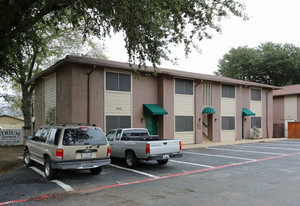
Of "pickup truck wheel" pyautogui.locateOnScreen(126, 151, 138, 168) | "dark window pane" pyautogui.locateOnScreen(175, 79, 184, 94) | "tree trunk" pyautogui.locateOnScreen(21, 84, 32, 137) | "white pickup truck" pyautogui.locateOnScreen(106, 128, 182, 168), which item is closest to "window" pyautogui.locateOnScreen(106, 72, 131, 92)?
"dark window pane" pyautogui.locateOnScreen(175, 79, 184, 94)

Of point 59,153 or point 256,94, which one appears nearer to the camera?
point 59,153

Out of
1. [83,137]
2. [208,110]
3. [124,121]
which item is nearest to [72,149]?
[83,137]

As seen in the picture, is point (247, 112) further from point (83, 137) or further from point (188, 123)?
point (83, 137)

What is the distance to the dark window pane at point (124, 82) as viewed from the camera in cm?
1739

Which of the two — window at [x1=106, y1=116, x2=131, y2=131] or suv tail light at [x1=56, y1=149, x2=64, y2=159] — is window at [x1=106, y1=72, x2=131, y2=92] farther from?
suv tail light at [x1=56, y1=149, x2=64, y2=159]

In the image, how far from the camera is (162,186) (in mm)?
7453

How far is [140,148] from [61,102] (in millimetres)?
8857

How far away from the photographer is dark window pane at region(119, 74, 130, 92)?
17.4 metres

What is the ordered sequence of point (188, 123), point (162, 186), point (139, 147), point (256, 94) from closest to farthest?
1. point (162, 186)
2. point (139, 147)
3. point (188, 123)
4. point (256, 94)

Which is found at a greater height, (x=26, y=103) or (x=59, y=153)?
(x=26, y=103)

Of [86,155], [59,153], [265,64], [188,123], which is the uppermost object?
[265,64]

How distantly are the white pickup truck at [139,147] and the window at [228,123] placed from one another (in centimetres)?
1309

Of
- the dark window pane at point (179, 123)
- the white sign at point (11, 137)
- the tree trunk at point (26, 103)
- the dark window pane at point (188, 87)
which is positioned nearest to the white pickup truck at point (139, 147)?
the dark window pane at point (179, 123)

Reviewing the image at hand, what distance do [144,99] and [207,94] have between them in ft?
21.4
